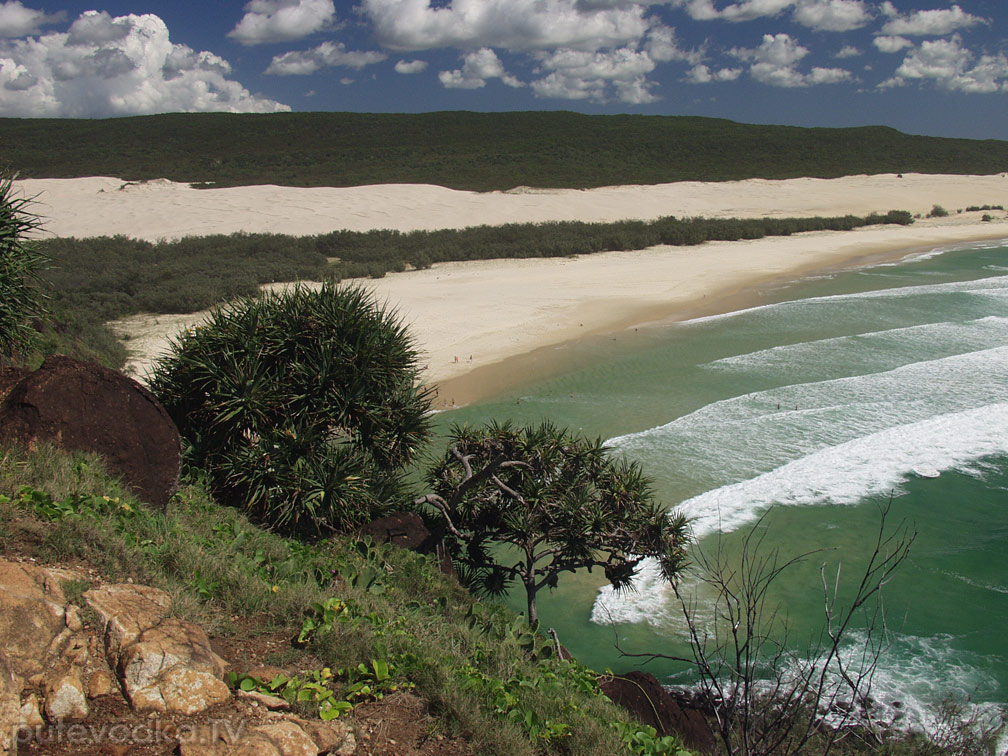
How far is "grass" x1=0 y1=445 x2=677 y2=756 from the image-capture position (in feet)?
15.5

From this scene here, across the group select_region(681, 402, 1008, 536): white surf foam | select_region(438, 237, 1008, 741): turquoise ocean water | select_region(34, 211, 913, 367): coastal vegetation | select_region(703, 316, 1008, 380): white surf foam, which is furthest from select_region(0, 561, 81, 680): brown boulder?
select_region(703, 316, 1008, 380): white surf foam

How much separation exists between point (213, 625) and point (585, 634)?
17.4 feet

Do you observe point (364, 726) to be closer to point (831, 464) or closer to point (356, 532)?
point (356, 532)

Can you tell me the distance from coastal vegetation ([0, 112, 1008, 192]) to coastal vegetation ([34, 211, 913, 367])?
21493 millimetres

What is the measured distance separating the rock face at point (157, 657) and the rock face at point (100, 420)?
2.57m

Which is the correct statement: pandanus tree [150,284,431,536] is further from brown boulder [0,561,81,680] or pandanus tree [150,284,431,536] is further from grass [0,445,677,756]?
brown boulder [0,561,81,680]

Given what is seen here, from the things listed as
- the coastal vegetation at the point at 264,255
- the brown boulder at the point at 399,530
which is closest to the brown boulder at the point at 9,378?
the brown boulder at the point at 399,530

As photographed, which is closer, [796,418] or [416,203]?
[796,418]

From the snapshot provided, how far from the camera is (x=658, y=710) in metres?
6.60

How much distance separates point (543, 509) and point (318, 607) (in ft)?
11.3

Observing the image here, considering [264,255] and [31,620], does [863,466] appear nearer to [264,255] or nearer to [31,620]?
[31,620]

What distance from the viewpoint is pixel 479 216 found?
44.8 meters

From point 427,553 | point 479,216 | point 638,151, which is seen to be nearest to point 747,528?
point 427,553

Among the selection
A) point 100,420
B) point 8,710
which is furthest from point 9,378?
point 8,710
